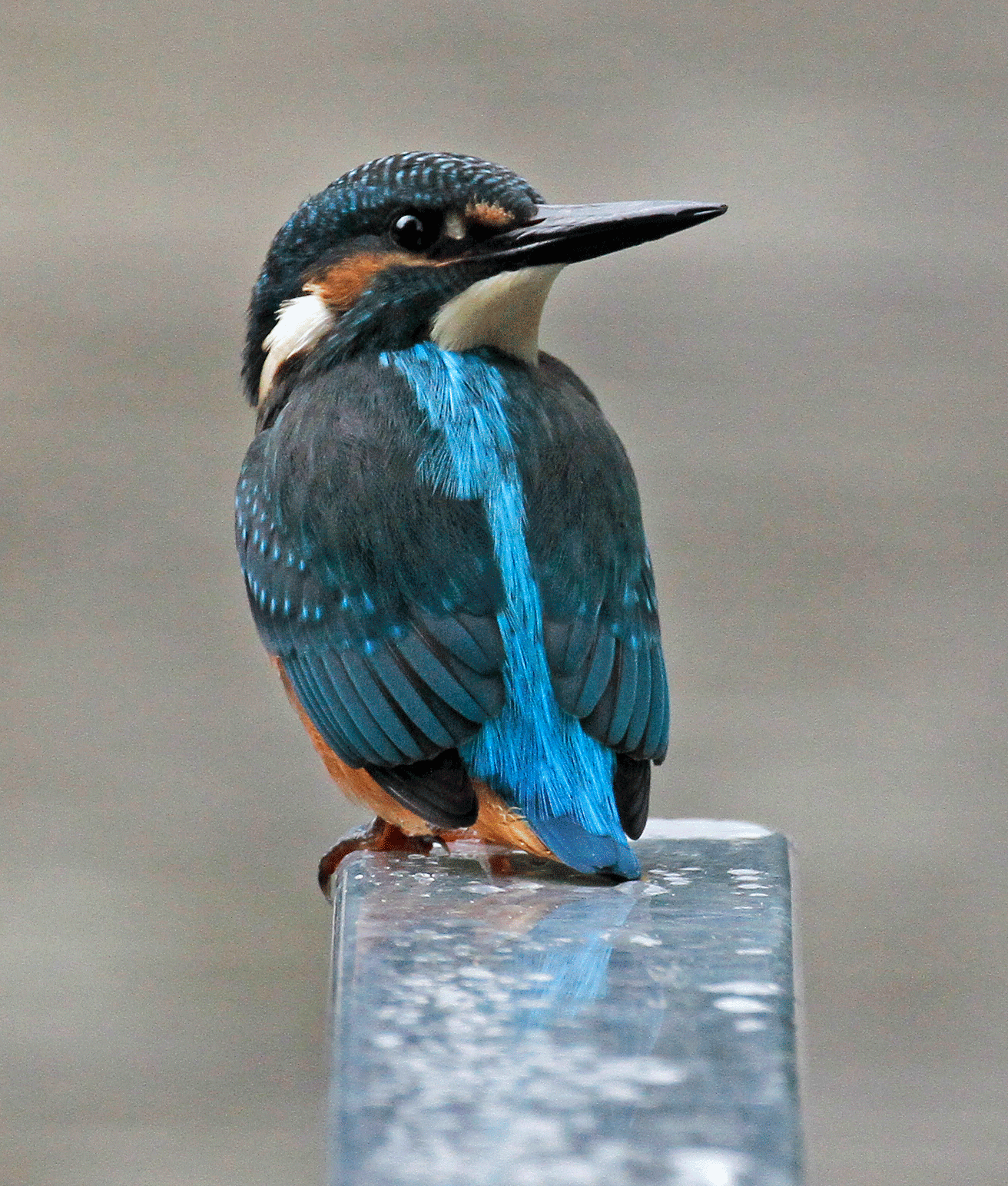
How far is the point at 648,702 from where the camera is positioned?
5.40 ft

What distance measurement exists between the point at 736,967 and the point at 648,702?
52 cm

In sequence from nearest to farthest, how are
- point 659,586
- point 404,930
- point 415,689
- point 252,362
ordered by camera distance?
point 404,930 < point 415,689 < point 252,362 < point 659,586

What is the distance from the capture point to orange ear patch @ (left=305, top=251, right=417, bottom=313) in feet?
Result: 5.58

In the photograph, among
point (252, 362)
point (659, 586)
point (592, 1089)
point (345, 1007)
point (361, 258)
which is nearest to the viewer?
point (592, 1089)

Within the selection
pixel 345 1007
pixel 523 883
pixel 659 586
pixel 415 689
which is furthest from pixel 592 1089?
pixel 659 586

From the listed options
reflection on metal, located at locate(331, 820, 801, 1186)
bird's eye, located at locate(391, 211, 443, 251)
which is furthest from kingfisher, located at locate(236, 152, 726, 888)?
reflection on metal, located at locate(331, 820, 801, 1186)

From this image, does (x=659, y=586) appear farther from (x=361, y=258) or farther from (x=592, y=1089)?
(x=592, y=1089)

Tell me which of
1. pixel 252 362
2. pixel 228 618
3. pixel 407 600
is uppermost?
pixel 252 362

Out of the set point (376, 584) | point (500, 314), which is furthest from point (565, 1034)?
point (500, 314)

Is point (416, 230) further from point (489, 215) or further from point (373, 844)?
point (373, 844)

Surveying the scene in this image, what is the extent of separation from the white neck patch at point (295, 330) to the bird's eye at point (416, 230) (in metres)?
0.11

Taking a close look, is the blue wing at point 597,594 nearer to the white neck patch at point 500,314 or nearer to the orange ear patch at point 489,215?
the white neck patch at point 500,314

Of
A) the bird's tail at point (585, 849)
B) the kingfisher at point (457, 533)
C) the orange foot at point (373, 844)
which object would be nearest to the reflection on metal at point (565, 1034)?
the bird's tail at point (585, 849)

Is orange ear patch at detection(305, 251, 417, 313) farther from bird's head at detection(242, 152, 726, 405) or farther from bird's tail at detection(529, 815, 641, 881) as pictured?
bird's tail at detection(529, 815, 641, 881)
